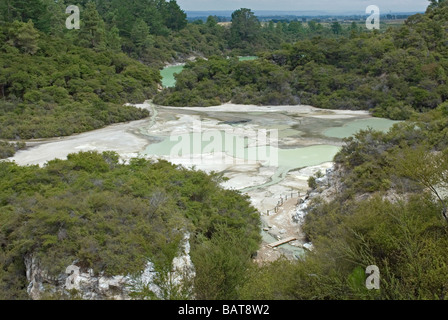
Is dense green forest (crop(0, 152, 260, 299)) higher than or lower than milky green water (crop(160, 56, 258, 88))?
lower

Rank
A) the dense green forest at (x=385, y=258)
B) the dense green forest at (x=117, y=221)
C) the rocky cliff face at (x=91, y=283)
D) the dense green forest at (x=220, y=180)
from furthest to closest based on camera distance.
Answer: the dense green forest at (x=117, y=221), the rocky cliff face at (x=91, y=283), the dense green forest at (x=220, y=180), the dense green forest at (x=385, y=258)

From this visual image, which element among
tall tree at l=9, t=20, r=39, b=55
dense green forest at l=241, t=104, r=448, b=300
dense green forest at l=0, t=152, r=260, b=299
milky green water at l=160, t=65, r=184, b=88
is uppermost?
tall tree at l=9, t=20, r=39, b=55

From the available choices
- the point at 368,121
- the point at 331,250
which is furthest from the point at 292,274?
the point at 368,121

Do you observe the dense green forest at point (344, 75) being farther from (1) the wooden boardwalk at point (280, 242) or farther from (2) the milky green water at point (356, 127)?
(1) the wooden boardwalk at point (280, 242)

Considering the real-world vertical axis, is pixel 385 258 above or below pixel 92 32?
below

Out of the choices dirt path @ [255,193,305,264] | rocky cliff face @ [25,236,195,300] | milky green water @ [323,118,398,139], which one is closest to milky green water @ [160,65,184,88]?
milky green water @ [323,118,398,139]

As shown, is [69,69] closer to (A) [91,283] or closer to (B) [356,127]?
(B) [356,127]

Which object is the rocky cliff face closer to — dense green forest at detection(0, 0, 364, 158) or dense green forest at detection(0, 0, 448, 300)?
dense green forest at detection(0, 0, 448, 300)

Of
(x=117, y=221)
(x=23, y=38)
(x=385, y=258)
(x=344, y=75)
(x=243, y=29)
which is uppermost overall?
(x=243, y=29)

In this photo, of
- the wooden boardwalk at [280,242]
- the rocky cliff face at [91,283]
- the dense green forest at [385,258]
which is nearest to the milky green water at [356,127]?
the wooden boardwalk at [280,242]

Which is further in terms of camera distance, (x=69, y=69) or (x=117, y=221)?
(x=69, y=69)

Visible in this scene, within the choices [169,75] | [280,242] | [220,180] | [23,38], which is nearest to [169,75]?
[169,75]
